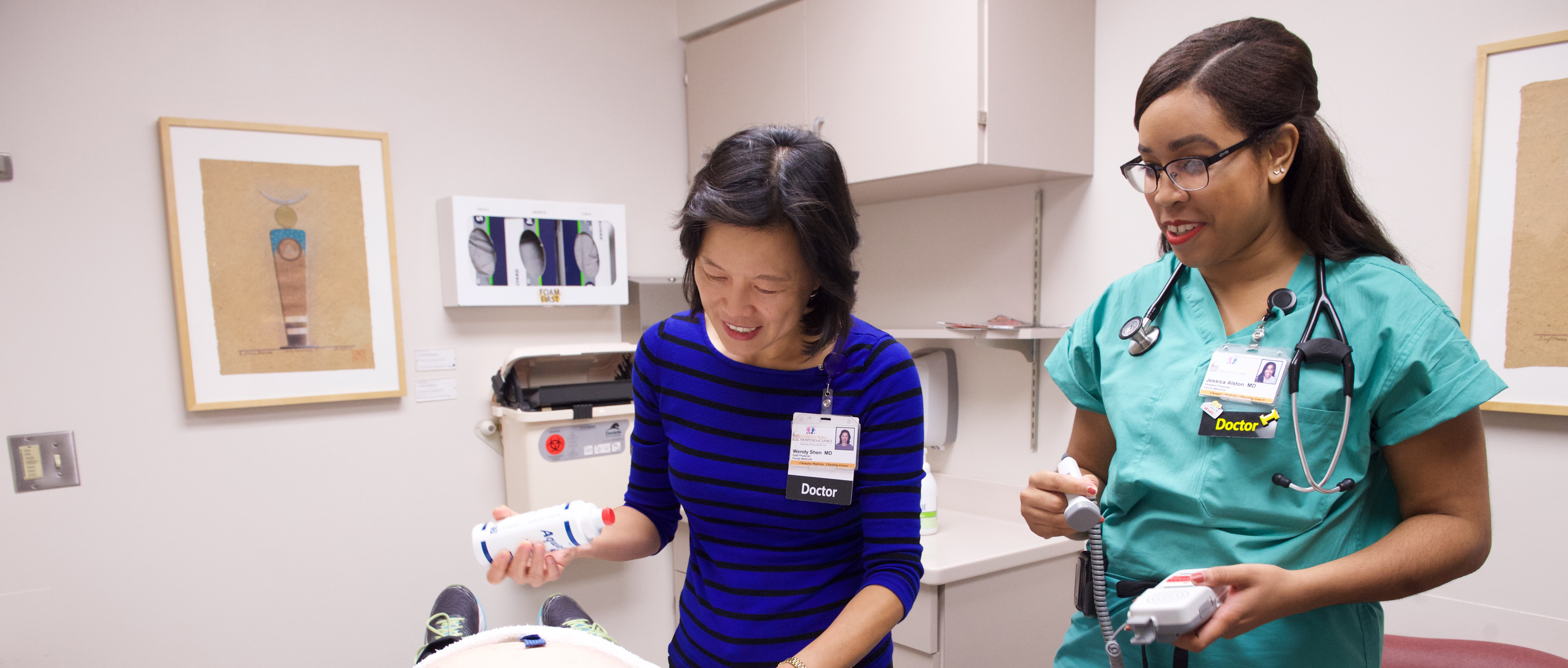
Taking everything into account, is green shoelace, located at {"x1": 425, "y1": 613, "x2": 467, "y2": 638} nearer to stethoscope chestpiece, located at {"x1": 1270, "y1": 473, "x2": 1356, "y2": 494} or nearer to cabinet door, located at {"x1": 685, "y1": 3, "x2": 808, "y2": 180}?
stethoscope chestpiece, located at {"x1": 1270, "y1": 473, "x2": 1356, "y2": 494}

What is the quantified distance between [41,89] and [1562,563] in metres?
3.29

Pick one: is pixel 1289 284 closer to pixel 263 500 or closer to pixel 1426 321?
pixel 1426 321

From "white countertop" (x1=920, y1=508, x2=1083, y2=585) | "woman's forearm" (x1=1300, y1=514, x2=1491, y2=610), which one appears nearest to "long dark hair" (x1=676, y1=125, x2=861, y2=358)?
"woman's forearm" (x1=1300, y1=514, x2=1491, y2=610)

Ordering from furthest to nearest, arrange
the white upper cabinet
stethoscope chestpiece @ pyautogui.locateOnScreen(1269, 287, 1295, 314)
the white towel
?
the white upper cabinet
stethoscope chestpiece @ pyautogui.locateOnScreen(1269, 287, 1295, 314)
the white towel

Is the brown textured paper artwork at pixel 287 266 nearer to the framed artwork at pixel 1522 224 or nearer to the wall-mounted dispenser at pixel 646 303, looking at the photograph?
the wall-mounted dispenser at pixel 646 303

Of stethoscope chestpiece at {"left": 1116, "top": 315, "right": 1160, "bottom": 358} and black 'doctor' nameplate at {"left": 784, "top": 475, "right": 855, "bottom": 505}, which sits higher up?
stethoscope chestpiece at {"left": 1116, "top": 315, "right": 1160, "bottom": 358}

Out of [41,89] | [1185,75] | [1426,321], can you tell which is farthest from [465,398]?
[1426,321]

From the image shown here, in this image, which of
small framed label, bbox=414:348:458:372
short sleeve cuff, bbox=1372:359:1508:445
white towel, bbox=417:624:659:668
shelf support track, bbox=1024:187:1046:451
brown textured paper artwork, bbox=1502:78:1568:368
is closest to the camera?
white towel, bbox=417:624:659:668

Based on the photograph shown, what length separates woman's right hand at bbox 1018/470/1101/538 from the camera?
3.24 ft

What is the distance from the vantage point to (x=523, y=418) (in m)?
2.23

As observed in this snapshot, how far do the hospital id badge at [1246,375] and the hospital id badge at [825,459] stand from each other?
1.38 feet

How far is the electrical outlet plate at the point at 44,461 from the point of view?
1.84 m

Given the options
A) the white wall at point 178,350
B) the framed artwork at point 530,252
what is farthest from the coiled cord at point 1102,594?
the white wall at point 178,350

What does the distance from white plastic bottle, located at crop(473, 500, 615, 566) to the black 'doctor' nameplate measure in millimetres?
250
